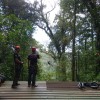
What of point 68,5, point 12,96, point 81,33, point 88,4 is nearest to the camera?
point 12,96

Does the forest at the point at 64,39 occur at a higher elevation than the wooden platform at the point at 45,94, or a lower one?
higher

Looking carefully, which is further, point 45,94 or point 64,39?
point 64,39

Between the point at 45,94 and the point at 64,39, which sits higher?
the point at 64,39

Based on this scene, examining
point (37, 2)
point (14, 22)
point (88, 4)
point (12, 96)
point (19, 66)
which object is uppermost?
point (37, 2)

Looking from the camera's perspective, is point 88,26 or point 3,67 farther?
point 88,26

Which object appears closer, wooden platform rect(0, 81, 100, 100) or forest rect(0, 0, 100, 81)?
wooden platform rect(0, 81, 100, 100)

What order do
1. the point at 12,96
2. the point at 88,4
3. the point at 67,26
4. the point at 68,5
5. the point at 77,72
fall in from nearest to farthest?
the point at 12,96
the point at 77,72
the point at 88,4
the point at 68,5
the point at 67,26

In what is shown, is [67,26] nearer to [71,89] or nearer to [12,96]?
[71,89]

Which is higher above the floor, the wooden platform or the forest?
the forest

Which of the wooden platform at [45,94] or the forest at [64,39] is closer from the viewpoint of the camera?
the wooden platform at [45,94]

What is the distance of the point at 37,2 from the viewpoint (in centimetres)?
3042

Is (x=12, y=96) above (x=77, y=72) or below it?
below

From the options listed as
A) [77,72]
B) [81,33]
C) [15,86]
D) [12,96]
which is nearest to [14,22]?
[77,72]

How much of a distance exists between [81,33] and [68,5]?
282cm
